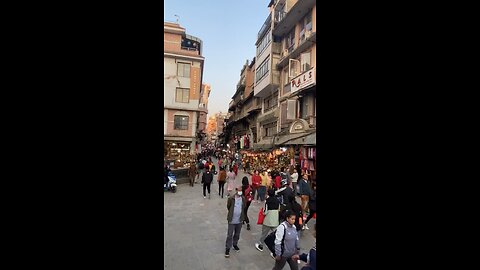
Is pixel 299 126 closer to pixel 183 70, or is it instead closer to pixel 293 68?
pixel 293 68

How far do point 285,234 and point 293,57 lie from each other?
18.4 metres

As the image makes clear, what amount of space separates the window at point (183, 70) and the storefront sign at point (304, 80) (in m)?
15.0

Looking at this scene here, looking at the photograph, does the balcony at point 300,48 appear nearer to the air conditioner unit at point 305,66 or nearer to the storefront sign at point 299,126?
the air conditioner unit at point 305,66

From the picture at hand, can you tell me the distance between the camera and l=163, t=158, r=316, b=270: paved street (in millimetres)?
5512

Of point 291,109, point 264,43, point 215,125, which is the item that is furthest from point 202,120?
point 215,125

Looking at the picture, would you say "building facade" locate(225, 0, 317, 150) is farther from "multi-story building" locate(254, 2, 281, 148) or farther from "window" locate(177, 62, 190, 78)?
"window" locate(177, 62, 190, 78)

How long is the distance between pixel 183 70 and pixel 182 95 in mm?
2824

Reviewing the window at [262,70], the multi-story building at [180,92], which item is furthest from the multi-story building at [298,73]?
the multi-story building at [180,92]

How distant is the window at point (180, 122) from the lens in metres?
28.6

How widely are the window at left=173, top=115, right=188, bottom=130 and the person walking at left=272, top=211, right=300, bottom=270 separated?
83.9ft

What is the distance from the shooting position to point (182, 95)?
94.2 ft
